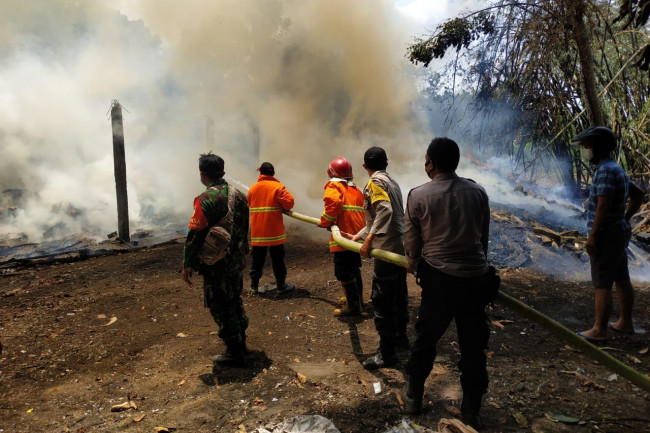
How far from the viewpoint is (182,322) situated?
15.3ft

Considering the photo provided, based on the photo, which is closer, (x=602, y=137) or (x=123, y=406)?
(x=123, y=406)

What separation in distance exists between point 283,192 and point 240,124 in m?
12.0

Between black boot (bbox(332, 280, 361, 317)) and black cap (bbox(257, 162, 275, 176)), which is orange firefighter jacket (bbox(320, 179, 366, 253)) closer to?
black boot (bbox(332, 280, 361, 317))

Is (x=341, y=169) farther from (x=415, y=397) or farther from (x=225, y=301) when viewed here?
(x=415, y=397)

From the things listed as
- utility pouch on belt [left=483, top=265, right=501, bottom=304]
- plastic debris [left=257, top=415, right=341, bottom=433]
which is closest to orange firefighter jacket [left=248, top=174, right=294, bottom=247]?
plastic debris [left=257, top=415, right=341, bottom=433]

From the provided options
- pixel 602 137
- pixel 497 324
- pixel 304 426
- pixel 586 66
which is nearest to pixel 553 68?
pixel 586 66

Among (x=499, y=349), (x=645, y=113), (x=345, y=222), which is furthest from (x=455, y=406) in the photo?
(x=645, y=113)

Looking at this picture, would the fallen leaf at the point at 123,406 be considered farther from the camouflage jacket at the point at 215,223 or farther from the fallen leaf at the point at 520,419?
the fallen leaf at the point at 520,419

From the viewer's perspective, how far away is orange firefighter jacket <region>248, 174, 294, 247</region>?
5441 millimetres

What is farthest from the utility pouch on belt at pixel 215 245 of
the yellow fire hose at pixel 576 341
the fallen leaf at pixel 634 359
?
the fallen leaf at pixel 634 359

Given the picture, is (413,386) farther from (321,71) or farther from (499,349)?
(321,71)

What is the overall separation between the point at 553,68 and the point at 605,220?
4.01 m

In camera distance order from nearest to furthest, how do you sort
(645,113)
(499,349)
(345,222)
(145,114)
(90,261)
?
(499,349) → (345,222) → (645,113) → (90,261) → (145,114)

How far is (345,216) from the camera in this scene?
4523 millimetres
